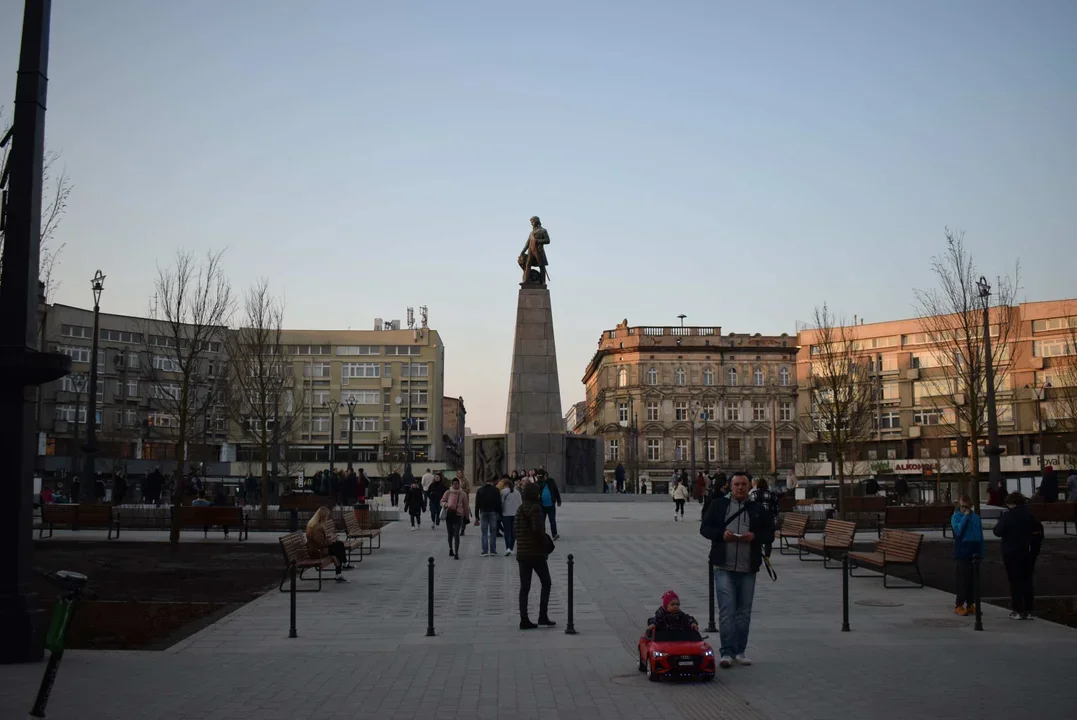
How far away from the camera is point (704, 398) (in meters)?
109

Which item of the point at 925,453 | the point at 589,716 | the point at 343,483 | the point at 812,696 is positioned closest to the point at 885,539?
the point at 812,696

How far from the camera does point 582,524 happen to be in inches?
1294

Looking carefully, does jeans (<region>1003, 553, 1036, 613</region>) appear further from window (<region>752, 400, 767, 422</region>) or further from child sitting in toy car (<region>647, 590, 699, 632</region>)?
window (<region>752, 400, 767, 422</region>)

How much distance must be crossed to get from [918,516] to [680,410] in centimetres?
8244

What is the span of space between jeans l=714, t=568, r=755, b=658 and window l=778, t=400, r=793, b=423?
335ft

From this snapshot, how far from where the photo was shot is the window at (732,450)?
109 m

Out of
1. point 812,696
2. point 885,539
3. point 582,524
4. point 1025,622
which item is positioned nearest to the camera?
point 812,696

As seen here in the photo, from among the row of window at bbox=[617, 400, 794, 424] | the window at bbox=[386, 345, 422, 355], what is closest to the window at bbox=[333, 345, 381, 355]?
the window at bbox=[386, 345, 422, 355]

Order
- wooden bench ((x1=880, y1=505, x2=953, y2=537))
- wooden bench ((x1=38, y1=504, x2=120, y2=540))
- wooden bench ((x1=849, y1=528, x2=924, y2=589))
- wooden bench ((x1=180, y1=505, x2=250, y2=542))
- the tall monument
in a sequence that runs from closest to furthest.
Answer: wooden bench ((x1=849, y1=528, x2=924, y2=589)) → wooden bench ((x1=880, y1=505, x2=953, y2=537)) → wooden bench ((x1=180, y1=505, x2=250, y2=542)) → wooden bench ((x1=38, y1=504, x2=120, y2=540)) → the tall monument

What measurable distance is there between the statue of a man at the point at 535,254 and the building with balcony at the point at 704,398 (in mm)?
63782

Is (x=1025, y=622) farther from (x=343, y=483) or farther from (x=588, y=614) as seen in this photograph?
(x=343, y=483)

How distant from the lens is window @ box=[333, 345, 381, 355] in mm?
107625

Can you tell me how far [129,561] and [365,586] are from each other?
6602 millimetres

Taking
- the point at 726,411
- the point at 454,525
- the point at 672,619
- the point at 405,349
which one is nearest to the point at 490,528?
the point at 454,525
